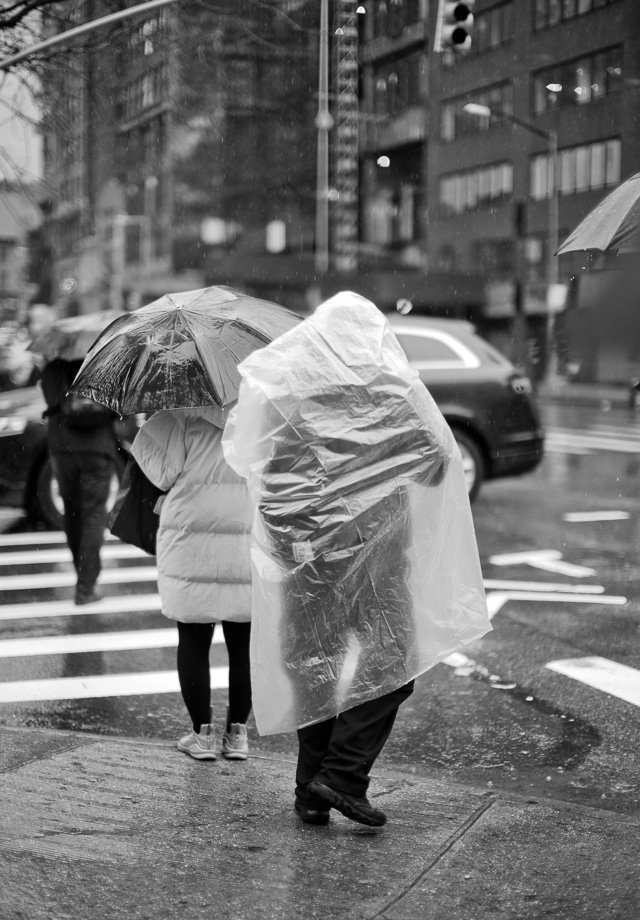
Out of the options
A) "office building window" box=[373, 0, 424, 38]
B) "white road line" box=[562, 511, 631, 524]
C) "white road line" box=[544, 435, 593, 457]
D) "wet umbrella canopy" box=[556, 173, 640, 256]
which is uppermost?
"office building window" box=[373, 0, 424, 38]

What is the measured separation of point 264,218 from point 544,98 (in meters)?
33.2

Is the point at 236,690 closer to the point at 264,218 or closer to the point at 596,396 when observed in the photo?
the point at 596,396

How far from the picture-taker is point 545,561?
887 centimetres

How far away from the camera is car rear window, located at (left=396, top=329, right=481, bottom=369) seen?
11.2 meters

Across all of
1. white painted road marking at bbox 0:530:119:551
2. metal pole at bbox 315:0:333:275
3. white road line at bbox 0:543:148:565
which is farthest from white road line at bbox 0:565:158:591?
metal pole at bbox 315:0:333:275

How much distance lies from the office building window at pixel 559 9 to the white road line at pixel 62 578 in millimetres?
13039

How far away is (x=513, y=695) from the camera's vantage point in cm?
558

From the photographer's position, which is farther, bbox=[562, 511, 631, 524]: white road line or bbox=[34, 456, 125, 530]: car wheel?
bbox=[562, 511, 631, 524]: white road line

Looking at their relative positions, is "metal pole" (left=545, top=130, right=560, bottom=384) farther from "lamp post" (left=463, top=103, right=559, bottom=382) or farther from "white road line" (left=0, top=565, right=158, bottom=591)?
"white road line" (left=0, top=565, right=158, bottom=591)

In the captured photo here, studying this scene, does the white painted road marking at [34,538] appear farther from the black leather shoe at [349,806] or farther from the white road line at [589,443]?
the white road line at [589,443]

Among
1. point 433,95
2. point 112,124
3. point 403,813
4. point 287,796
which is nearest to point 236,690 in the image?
point 287,796

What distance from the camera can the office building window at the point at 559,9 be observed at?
18062mm

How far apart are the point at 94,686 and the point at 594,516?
6670 millimetres

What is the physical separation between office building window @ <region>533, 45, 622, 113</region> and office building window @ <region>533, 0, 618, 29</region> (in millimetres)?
774
